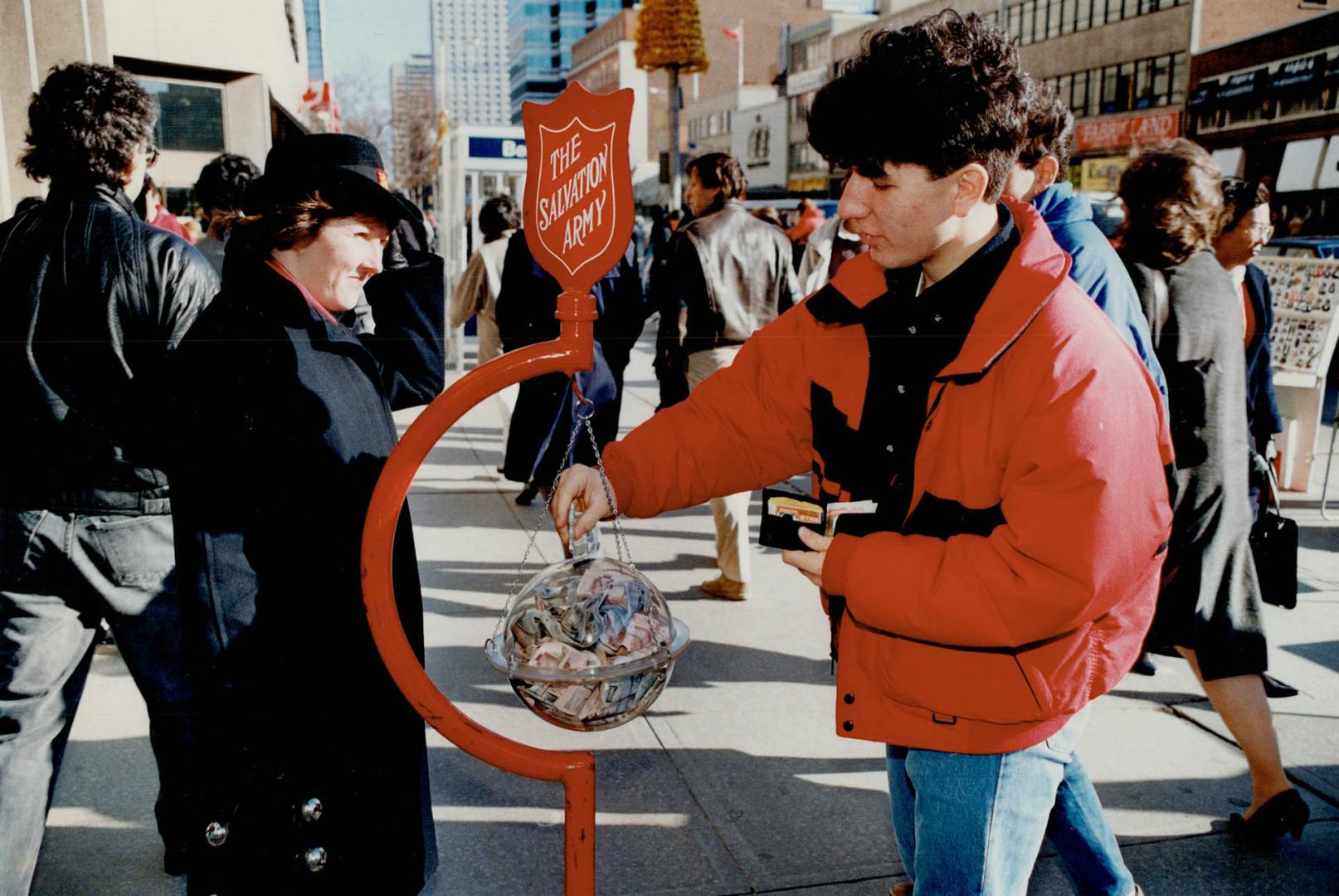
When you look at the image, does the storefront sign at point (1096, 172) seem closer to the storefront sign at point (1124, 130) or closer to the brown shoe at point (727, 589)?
the storefront sign at point (1124, 130)

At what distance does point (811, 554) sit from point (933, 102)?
695mm

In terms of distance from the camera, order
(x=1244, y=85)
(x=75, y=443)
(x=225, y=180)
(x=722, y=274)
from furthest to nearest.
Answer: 1. (x=1244, y=85)
2. (x=722, y=274)
3. (x=225, y=180)
4. (x=75, y=443)

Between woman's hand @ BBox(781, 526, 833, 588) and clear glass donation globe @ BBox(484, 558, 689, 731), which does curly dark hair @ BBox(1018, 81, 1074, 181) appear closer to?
woman's hand @ BBox(781, 526, 833, 588)

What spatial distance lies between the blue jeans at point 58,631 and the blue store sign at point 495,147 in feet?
29.6

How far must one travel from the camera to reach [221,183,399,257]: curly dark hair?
6.23 ft

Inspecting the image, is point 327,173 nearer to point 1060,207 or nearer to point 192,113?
point 1060,207

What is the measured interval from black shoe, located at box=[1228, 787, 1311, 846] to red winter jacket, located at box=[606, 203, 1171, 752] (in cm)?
168

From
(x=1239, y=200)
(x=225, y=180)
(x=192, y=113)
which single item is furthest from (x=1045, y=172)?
(x=192, y=113)

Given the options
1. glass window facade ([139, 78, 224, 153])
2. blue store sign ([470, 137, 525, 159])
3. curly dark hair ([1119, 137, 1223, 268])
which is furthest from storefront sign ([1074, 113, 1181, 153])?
curly dark hair ([1119, 137, 1223, 268])

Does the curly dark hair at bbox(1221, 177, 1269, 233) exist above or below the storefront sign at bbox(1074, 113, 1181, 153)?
below

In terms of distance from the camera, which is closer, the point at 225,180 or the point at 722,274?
the point at 225,180

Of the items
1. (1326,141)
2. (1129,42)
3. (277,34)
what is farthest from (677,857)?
(1129,42)

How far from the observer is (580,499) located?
1.87m

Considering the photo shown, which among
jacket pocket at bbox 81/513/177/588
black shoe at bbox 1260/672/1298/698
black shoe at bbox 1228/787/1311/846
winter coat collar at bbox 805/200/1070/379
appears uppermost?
winter coat collar at bbox 805/200/1070/379
